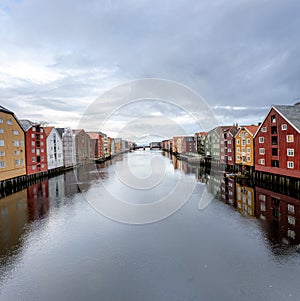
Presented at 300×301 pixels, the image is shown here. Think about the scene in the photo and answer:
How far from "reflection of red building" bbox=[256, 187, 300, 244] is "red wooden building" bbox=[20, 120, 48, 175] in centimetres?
3063

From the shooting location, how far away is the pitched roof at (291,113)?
77.5ft

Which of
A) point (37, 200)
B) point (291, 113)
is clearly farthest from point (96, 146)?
point (291, 113)

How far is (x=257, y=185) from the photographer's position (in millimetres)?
26812

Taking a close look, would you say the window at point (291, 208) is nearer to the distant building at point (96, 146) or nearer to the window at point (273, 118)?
the window at point (273, 118)

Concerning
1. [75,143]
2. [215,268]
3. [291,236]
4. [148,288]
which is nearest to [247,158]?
[291,236]

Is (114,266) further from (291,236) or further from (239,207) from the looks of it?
(239,207)

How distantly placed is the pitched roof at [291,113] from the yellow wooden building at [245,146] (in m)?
7.36

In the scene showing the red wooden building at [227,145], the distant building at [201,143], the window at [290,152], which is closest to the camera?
the window at [290,152]

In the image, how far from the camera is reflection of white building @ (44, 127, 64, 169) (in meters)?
41.4

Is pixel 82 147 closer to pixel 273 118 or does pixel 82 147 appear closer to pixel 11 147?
pixel 11 147

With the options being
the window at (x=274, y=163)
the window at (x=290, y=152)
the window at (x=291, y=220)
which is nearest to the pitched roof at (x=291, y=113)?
the window at (x=290, y=152)

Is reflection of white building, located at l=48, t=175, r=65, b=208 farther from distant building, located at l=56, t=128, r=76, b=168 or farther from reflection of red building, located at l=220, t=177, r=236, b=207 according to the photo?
distant building, located at l=56, t=128, r=76, b=168

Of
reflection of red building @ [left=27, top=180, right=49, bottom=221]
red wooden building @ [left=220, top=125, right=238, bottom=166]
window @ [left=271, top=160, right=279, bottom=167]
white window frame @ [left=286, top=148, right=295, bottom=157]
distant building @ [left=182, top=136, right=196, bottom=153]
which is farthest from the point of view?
distant building @ [left=182, top=136, right=196, bottom=153]

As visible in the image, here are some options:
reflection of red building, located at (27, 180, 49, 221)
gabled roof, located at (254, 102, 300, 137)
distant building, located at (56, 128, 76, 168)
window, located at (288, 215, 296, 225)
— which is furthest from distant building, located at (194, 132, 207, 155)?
window, located at (288, 215, 296, 225)
